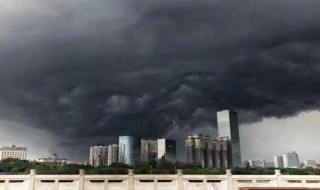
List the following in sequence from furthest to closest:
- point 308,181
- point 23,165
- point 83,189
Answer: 1. point 23,165
2. point 308,181
3. point 83,189

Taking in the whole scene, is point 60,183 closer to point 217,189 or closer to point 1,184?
point 1,184

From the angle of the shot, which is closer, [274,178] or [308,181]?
[274,178]

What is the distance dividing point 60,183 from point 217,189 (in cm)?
1004

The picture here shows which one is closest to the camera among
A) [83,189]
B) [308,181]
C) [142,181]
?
[83,189]

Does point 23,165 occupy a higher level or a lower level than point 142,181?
higher

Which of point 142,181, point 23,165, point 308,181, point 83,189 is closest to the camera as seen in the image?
point 83,189

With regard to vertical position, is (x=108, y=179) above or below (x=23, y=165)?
below

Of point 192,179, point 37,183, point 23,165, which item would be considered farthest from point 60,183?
point 23,165

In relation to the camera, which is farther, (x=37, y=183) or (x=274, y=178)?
(x=274, y=178)

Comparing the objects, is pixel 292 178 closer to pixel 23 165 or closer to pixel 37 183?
pixel 37 183

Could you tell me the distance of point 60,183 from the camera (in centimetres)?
2208

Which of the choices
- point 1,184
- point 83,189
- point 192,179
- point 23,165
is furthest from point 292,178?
point 23,165

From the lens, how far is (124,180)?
22266 mm

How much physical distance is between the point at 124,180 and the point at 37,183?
5377 millimetres
